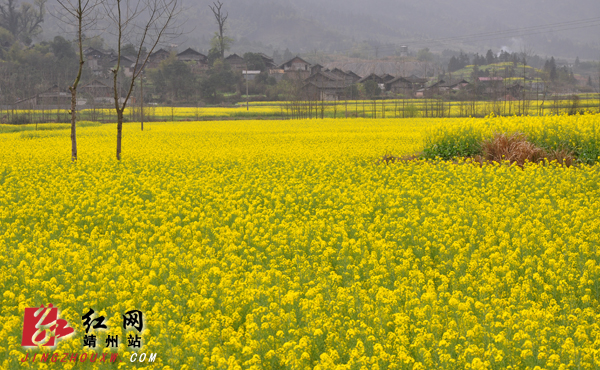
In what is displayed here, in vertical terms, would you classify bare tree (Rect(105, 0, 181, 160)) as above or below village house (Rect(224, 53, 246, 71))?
below

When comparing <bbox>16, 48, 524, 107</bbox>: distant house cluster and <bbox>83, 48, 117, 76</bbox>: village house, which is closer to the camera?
<bbox>16, 48, 524, 107</bbox>: distant house cluster

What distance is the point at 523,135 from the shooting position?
18.0 meters

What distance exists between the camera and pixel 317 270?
732 cm

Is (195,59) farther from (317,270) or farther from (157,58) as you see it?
(317,270)

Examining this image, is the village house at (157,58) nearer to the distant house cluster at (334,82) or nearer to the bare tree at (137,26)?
the distant house cluster at (334,82)

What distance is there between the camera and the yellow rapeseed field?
5.01 metres

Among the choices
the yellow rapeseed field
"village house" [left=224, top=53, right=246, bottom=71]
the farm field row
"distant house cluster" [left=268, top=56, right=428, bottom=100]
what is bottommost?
the yellow rapeseed field

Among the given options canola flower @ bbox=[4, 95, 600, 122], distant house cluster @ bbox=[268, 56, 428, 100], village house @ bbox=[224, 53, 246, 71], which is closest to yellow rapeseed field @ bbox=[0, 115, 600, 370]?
canola flower @ bbox=[4, 95, 600, 122]

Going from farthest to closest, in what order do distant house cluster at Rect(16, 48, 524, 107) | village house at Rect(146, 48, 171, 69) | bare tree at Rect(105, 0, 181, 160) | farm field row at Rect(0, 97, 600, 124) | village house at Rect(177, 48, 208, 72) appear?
village house at Rect(146, 48, 171, 69), village house at Rect(177, 48, 208, 72), distant house cluster at Rect(16, 48, 524, 107), farm field row at Rect(0, 97, 600, 124), bare tree at Rect(105, 0, 181, 160)

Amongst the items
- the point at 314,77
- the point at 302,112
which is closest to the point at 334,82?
the point at 314,77

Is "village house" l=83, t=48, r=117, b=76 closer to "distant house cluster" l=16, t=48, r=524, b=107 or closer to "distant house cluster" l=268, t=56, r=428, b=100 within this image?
"distant house cluster" l=16, t=48, r=524, b=107

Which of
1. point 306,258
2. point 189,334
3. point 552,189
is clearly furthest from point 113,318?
point 552,189

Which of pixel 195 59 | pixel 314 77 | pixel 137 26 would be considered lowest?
pixel 137 26

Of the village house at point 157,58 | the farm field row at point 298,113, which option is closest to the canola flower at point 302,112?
the farm field row at point 298,113
